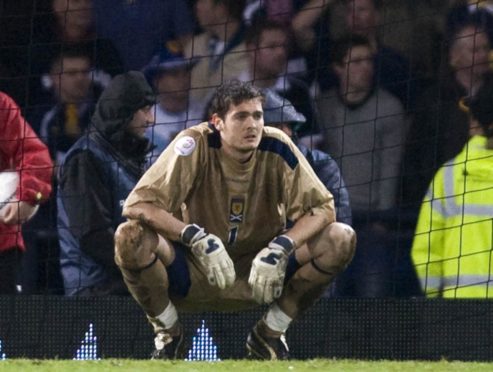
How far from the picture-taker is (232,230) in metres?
7.52

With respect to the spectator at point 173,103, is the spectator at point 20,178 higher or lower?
lower

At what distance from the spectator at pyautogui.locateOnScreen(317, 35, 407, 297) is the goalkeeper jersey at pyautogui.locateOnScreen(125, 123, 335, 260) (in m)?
1.44

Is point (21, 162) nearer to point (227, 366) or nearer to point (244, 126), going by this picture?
point (244, 126)

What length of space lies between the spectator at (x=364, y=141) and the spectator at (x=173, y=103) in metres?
0.73

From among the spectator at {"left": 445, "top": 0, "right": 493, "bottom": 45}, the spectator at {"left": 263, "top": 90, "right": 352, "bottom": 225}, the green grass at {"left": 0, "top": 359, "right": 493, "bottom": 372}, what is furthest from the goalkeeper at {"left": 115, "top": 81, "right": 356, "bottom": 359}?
the spectator at {"left": 445, "top": 0, "right": 493, "bottom": 45}

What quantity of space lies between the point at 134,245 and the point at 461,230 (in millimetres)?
2277

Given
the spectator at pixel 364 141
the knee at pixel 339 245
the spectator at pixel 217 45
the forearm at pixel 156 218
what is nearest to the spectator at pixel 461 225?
the spectator at pixel 364 141

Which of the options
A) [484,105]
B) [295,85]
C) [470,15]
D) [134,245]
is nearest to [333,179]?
[295,85]

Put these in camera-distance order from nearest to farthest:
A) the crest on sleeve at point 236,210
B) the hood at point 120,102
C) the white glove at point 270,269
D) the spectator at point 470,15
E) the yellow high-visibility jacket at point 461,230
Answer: the white glove at point 270,269 → the crest on sleeve at point 236,210 → the yellow high-visibility jacket at point 461,230 → the hood at point 120,102 → the spectator at point 470,15

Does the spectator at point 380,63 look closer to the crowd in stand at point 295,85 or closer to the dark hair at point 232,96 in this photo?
the crowd in stand at point 295,85

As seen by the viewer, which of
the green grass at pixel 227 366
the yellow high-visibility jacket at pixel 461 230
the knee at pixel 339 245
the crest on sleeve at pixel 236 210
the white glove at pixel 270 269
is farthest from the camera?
the yellow high-visibility jacket at pixel 461 230

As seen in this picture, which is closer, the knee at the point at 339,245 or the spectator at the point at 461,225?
the knee at the point at 339,245

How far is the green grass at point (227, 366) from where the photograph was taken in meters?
6.39

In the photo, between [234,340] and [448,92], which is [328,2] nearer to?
[448,92]
